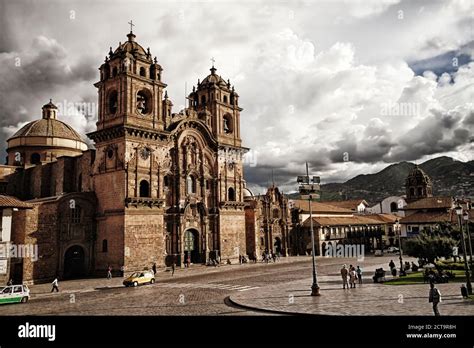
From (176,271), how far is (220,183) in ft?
47.0

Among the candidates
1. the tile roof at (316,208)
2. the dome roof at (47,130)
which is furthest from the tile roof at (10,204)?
the tile roof at (316,208)

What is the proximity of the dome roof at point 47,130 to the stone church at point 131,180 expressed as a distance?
0.56 ft

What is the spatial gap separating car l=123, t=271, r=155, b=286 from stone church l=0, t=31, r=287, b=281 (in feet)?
21.8

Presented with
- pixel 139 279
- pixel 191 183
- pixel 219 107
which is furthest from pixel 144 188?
pixel 219 107

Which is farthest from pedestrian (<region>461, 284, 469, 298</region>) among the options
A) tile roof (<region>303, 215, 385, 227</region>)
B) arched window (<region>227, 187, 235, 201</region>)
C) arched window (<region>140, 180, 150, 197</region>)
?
tile roof (<region>303, 215, 385, 227</region>)

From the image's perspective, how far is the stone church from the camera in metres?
37.2

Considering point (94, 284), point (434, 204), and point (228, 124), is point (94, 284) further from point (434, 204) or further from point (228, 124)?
point (434, 204)

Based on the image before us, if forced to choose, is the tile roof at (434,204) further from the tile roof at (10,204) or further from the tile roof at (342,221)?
the tile roof at (10,204)

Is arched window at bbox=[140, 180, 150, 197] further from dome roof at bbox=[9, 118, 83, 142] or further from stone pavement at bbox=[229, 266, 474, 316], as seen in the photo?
stone pavement at bbox=[229, 266, 474, 316]

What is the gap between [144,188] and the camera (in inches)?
1601
